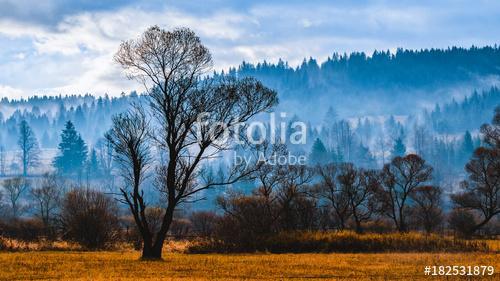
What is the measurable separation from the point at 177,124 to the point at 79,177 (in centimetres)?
16095

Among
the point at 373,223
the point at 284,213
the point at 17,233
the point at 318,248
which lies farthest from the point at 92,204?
the point at 373,223

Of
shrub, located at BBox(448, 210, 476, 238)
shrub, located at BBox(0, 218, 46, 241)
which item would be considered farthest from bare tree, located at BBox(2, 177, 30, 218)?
shrub, located at BBox(448, 210, 476, 238)

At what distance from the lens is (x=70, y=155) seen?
18750 cm

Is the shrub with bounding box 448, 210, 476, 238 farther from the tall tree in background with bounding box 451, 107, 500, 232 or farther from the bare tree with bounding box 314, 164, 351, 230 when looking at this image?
the bare tree with bounding box 314, 164, 351, 230

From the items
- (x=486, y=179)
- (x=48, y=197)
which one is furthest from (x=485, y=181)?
(x=48, y=197)

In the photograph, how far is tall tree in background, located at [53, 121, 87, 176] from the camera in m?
185

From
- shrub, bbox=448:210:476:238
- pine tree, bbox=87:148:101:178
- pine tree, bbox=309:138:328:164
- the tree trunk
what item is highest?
pine tree, bbox=309:138:328:164

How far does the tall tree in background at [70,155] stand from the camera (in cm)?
18475

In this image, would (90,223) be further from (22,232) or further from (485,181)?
(485,181)

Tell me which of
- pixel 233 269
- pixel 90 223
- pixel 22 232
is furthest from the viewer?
pixel 22 232

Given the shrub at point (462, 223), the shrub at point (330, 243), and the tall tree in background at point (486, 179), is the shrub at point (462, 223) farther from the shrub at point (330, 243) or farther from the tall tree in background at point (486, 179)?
the shrub at point (330, 243)

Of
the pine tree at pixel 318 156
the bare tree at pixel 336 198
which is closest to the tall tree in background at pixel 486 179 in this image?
the bare tree at pixel 336 198

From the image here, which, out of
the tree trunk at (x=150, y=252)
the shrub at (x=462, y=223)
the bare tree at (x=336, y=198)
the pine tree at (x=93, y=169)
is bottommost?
the shrub at (x=462, y=223)

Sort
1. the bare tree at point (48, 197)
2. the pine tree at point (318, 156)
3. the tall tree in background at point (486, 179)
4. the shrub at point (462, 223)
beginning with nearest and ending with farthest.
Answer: the shrub at point (462, 223), the tall tree in background at point (486, 179), the bare tree at point (48, 197), the pine tree at point (318, 156)
